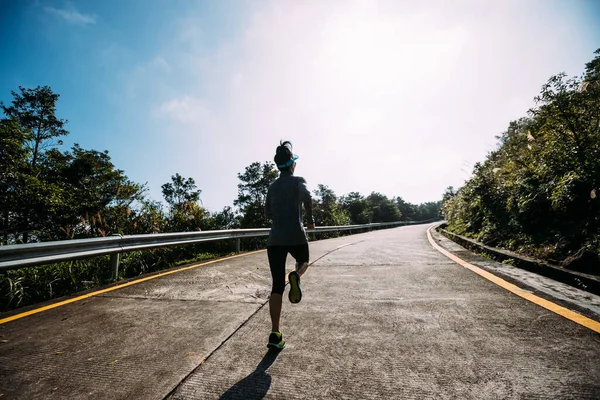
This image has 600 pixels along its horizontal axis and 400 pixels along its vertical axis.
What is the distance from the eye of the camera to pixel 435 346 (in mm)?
2164

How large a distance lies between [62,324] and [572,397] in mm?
4189

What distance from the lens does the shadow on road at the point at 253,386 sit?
1.64 meters

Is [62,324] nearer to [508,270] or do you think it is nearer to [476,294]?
[476,294]

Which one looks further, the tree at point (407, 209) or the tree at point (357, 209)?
the tree at point (407, 209)

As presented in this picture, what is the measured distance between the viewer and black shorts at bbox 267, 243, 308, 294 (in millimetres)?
2502

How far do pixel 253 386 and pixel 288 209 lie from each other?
146 cm

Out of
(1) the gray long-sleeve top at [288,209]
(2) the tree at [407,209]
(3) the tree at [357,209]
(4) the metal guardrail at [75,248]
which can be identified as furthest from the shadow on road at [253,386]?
(2) the tree at [407,209]

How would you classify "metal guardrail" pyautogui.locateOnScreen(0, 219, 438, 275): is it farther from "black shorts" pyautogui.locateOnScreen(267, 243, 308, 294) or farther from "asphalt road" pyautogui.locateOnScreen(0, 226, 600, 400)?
"black shorts" pyautogui.locateOnScreen(267, 243, 308, 294)

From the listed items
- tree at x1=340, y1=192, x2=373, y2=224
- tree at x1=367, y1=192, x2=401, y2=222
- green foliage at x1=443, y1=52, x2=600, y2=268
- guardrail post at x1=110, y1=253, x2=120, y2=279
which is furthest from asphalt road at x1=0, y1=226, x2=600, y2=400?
tree at x1=367, y1=192, x2=401, y2=222

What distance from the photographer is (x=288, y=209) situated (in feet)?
8.86

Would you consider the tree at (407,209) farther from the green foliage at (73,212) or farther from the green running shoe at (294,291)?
the green running shoe at (294,291)

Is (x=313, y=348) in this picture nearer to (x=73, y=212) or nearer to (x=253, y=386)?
(x=253, y=386)

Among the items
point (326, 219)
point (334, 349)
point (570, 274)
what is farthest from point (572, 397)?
point (326, 219)

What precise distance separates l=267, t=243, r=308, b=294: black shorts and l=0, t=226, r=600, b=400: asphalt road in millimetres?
472
